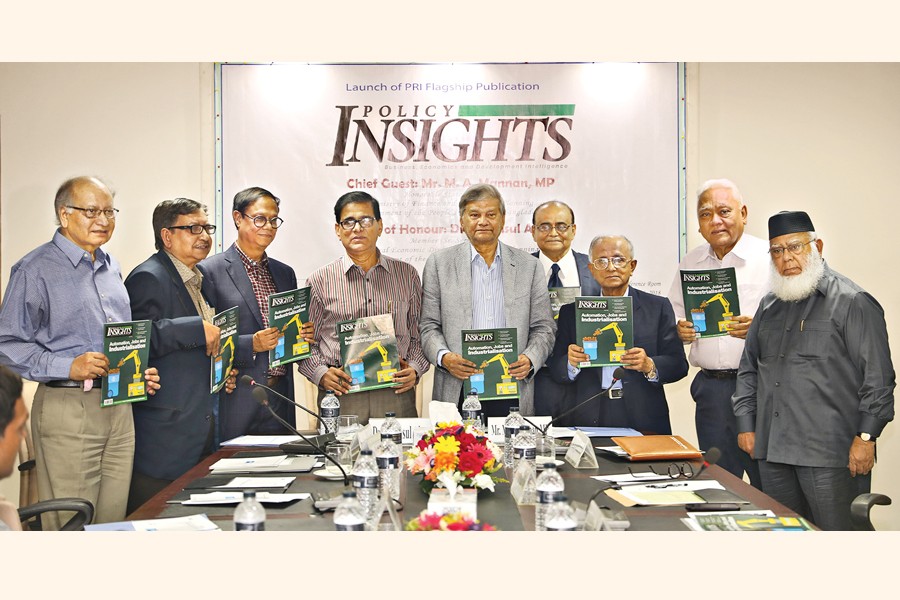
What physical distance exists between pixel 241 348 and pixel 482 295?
61.1 inches

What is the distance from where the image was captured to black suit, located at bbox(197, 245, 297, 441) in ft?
16.3

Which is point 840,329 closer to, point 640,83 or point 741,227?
point 741,227

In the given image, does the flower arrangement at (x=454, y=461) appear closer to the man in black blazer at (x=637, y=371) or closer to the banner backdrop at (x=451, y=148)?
the man in black blazer at (x=637, y=371)

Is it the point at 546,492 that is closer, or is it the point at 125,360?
the point at 546,492

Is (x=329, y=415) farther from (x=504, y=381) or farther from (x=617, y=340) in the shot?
(x=617, y=340)

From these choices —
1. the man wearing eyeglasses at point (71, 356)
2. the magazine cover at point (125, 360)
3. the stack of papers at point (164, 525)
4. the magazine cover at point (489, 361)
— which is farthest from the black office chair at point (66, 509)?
the magazine cover at point (489, 361)

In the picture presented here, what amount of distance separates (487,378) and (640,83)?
2745 millimetres

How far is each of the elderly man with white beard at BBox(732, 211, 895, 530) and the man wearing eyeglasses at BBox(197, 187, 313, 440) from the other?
2.67 m

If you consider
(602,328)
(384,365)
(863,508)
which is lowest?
(863,508)

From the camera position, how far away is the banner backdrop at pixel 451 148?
240 inches

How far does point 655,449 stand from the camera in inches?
152

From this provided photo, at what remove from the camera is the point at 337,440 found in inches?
161

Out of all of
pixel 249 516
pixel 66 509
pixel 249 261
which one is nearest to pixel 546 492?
pixel 249 516
